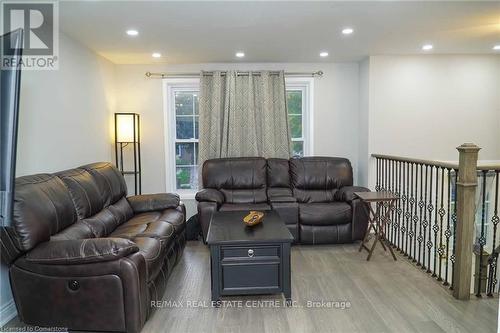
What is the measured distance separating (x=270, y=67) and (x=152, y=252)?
3395 millimetres

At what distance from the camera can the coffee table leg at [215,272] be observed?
8.61 ft

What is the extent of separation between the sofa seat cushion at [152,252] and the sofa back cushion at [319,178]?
2312 millimetres

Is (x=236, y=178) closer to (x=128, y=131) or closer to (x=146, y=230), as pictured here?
(x=128, y=131)

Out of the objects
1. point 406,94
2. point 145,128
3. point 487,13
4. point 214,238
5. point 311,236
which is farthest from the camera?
point 145,128

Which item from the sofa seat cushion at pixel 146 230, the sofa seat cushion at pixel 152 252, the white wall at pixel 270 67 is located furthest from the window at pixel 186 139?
the sofa seat cushion at pixel 152 252

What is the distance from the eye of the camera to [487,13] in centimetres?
303

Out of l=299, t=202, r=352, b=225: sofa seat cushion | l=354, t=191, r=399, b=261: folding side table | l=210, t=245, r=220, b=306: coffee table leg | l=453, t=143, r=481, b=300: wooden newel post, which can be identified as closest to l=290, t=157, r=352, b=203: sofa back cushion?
l=299, t=202, r=352, b=225: sofa seat cushion

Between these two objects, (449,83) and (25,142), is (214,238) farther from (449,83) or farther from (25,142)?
(449,83)

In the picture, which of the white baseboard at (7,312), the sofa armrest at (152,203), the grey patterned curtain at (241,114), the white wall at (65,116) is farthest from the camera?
the grey patterned curtain at (241,114)

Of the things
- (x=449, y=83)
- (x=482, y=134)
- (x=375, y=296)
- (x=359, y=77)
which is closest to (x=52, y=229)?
(x=375, y=296)

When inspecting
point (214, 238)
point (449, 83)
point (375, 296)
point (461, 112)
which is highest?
point (449, 83)

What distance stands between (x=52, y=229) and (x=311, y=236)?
2764 mm

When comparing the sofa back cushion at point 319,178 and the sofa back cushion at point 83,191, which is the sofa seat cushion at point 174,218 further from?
the sofa back cushion at point 319,178

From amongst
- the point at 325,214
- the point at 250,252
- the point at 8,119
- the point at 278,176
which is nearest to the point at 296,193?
the point at 278,176
